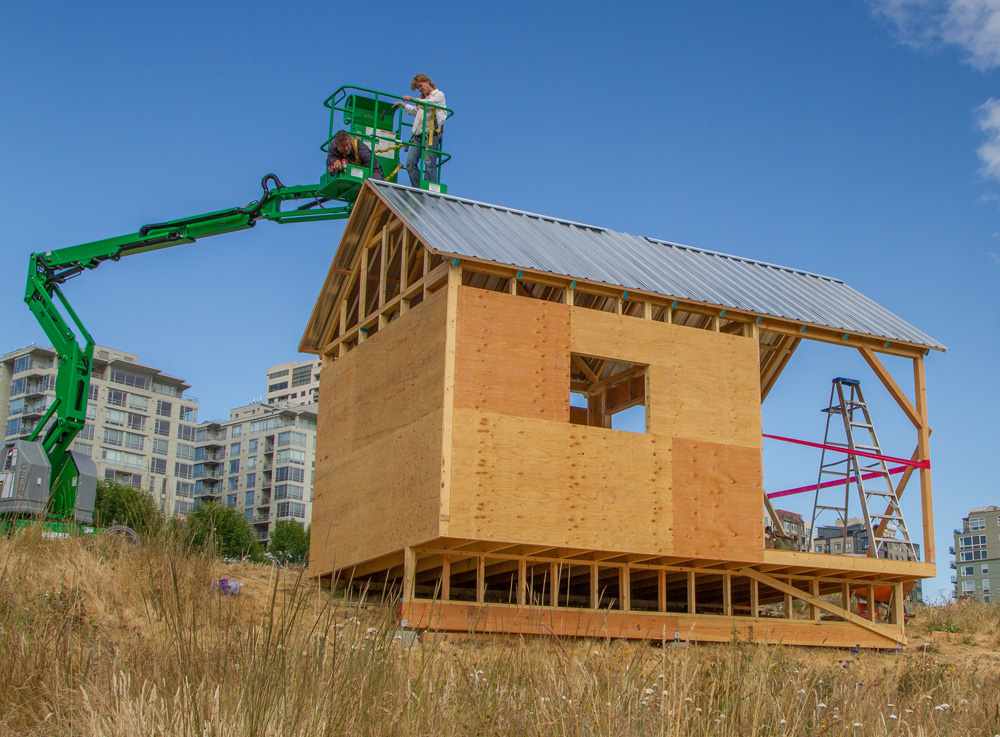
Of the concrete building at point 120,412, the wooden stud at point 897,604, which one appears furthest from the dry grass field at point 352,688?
the concrete building at point 120,412

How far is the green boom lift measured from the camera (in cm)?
2011

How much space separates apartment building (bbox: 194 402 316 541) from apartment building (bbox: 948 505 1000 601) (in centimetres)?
8696

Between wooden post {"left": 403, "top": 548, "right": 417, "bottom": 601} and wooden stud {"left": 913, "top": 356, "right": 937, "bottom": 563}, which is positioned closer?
wooden post {"left": 403, "top": 548, "right": 417, "bottom": 601}

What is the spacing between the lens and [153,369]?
10706 centimetres

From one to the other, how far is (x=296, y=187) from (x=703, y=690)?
1735cm

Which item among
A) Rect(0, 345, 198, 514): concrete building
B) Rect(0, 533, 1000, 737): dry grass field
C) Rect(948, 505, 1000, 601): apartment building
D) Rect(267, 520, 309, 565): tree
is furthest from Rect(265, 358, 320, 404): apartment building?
Rect(0, 533, 1000, 737): dry grass field

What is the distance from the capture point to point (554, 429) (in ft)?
55.1

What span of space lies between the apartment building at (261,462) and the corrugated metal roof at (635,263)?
9378 centimetres

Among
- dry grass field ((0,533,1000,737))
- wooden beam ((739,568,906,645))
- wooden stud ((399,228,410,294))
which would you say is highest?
wooden stud ((399,228,410,294))

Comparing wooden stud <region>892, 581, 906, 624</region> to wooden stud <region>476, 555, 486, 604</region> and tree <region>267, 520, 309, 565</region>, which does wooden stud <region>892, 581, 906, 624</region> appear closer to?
wooden stud <region>476, 555, 486, 604</region>

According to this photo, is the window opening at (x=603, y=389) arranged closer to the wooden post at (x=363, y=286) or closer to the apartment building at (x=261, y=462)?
the wooden post at (x=363, y=286)

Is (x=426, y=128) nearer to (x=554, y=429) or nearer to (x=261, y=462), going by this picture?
(x=554, y=429)

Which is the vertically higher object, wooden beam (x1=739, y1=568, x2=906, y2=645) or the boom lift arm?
the boom lift arm

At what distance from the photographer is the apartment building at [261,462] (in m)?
113
